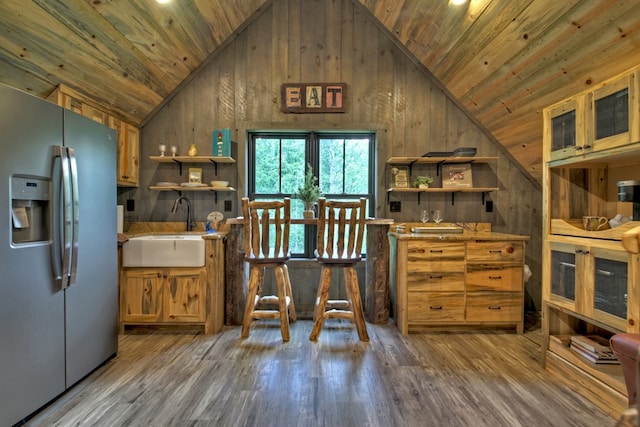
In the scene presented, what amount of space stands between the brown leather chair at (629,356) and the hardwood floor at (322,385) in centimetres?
65

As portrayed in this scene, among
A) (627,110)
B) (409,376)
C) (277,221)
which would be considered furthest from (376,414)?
(627,110)

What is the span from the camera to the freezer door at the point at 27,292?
1364 mm

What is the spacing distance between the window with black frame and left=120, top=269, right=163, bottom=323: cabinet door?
50.5 inches

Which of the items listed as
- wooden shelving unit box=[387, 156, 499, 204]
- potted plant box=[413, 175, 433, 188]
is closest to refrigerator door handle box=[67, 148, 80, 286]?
wooden shelving unit box=[387, 156, 499, 204]

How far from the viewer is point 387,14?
114 inches

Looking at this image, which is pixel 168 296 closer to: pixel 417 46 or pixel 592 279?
pixel 592 279

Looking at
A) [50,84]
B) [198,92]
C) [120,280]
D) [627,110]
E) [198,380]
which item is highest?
[198,92]

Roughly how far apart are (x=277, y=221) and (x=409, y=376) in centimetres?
142

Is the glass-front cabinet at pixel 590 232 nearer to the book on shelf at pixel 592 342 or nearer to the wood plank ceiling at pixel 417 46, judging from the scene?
the book on shelf at pixel 592 342

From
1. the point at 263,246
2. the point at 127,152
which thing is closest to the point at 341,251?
the point at 263,246

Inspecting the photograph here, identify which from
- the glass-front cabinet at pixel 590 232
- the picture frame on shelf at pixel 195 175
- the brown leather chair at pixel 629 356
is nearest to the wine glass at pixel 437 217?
the glass-front cabinet at pixel 590 232

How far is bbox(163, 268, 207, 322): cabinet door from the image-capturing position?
100 inches

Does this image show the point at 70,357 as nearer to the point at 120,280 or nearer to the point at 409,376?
the point at 120,280

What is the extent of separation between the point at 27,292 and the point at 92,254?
43 cm
